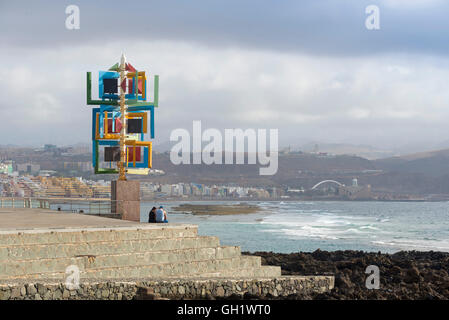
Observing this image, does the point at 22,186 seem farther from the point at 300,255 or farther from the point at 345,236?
the point at 300,255

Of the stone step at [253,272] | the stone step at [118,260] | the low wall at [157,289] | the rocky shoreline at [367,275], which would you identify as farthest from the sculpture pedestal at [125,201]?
the low wall at [157,289]

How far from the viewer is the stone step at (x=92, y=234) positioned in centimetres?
1670

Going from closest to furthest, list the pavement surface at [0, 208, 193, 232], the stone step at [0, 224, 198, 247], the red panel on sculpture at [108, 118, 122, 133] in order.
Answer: the stone step at [0, 224, 198, 247] < the pavement surface at [0, 208, 193, 232] < the red panel on sculpture at [108, 118, 122, 133]

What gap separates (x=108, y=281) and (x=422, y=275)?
12.3m

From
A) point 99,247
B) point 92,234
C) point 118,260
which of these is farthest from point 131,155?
point 118,260

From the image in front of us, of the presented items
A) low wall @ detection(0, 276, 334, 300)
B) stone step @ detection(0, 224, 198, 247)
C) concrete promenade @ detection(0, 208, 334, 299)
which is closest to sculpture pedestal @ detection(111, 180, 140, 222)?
concrete promenade @ detection(0, 208, 334, 299)

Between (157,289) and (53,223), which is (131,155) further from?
(157,289)

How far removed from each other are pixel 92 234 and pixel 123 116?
864 cm

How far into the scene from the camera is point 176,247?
19.2m

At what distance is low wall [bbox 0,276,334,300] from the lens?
44.0 feet

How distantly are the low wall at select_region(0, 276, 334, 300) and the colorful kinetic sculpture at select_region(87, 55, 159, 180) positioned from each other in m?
10.4

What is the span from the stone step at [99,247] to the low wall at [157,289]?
2735 mm

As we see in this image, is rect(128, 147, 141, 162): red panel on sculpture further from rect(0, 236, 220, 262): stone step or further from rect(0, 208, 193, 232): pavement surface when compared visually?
rect(0, 236, 220, 262): stone step

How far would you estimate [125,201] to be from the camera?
81.7 feet
